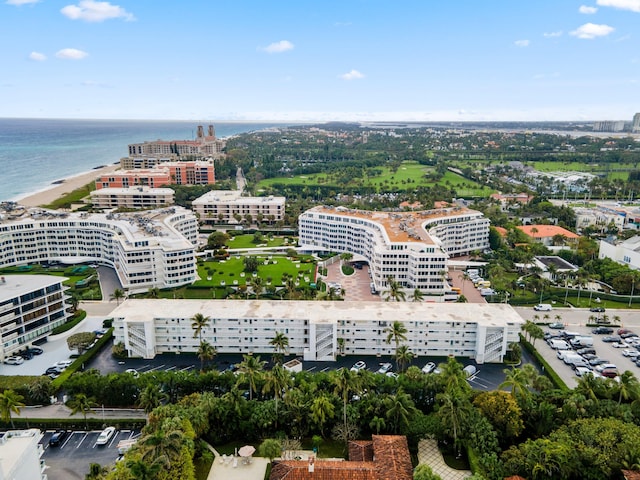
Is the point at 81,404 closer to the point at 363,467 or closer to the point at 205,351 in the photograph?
the point at 205,351

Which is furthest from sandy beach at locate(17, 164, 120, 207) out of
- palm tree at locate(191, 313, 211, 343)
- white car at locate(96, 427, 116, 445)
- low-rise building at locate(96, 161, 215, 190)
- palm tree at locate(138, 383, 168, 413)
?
palm tree at locate(138, 383, 168, 413)

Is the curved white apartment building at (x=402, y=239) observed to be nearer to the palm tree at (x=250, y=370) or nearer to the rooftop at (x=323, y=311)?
the rooftop at (x=323, y=311)

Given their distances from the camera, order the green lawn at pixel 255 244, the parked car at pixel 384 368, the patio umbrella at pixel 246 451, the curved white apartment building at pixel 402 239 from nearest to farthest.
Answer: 1. the patio umbrella at pixel 246 451
2. the parked car at pixel 384 368
3. the curved white apartment building at pixel 402 239
4. the green lawn at pixel 255 244

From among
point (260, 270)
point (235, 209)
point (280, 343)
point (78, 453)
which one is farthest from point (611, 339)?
point (235, 209)

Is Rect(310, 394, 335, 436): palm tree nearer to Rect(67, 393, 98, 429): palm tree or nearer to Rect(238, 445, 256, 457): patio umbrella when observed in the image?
Rect(238, 445, 256, 457): patio umbrella

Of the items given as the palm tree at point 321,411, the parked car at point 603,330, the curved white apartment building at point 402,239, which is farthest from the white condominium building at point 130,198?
the parked car at point 603,330

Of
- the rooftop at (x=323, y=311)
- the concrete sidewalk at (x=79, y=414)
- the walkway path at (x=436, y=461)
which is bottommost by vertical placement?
the walkway path at (x=436, y=461)

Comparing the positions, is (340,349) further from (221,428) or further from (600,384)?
(600,384)
